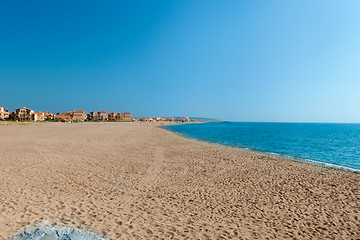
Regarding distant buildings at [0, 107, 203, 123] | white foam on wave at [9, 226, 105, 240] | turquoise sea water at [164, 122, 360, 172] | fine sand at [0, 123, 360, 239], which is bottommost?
turquoise sea water at [164, 122, 360, 172]

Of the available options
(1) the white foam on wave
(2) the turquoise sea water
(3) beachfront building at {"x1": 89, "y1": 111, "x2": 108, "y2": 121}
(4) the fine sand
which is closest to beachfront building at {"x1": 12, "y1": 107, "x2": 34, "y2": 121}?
(3) beachfront building at {"x1": 89, "y1": 111, "x2": 108, "y2": 121}

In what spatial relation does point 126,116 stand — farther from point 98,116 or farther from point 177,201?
point 177,201

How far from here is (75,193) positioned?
27.7 ft

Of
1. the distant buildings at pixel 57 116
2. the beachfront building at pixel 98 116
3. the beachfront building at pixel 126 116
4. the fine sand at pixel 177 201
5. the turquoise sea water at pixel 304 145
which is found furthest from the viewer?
the beachfront building at pixel 126 116

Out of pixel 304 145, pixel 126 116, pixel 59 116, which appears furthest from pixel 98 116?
pixel 304 145

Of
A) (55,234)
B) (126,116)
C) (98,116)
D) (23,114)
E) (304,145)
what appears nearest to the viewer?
(55,234)

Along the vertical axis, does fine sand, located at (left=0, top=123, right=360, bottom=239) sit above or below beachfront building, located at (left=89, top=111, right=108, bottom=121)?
below

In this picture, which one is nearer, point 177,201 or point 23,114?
point 177,201

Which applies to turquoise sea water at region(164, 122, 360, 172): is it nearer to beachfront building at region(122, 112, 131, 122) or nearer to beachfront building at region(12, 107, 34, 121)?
beachfront building at region(12, 107, 34, 121)

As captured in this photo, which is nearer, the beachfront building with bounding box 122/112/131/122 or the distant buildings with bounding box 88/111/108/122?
the distant buildings with bounding box 88/111/108/122

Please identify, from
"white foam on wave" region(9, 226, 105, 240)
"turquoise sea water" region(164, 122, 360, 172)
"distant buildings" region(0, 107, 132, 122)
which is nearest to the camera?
"white foam on wave" region(9, 226, 105, 240)

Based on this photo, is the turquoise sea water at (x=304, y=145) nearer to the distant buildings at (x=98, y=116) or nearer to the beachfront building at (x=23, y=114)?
the beachfront building at (x=23, y=114)

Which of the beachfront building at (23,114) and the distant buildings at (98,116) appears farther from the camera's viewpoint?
the distant buildings at (98,116)

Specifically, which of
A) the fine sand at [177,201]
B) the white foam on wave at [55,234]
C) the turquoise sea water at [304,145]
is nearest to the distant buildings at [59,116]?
the turquoise sea water at [304,145]
